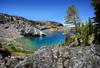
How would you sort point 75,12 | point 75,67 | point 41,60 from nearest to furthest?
point 75,67
point 41,60
point 75,12

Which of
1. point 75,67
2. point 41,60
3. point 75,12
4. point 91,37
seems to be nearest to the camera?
point 75,67

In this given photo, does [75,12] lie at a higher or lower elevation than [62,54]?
higher

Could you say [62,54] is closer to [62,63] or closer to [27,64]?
[62,63]

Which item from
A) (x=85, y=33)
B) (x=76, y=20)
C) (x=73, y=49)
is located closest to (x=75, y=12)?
(x=76, y=20)

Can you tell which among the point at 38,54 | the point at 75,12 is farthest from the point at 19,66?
the point at 75,12

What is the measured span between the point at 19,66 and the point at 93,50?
719 centimetres

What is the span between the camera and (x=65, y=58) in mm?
20422

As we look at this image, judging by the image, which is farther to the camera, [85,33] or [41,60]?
[85,33]

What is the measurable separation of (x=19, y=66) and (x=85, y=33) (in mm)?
34152

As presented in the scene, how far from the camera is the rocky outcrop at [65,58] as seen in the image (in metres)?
19.5

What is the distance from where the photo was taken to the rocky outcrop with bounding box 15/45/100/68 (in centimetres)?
1952

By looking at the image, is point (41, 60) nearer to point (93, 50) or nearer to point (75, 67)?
point (75, 67)

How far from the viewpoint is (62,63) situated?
20281mm

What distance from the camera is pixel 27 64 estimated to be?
2112 cm
